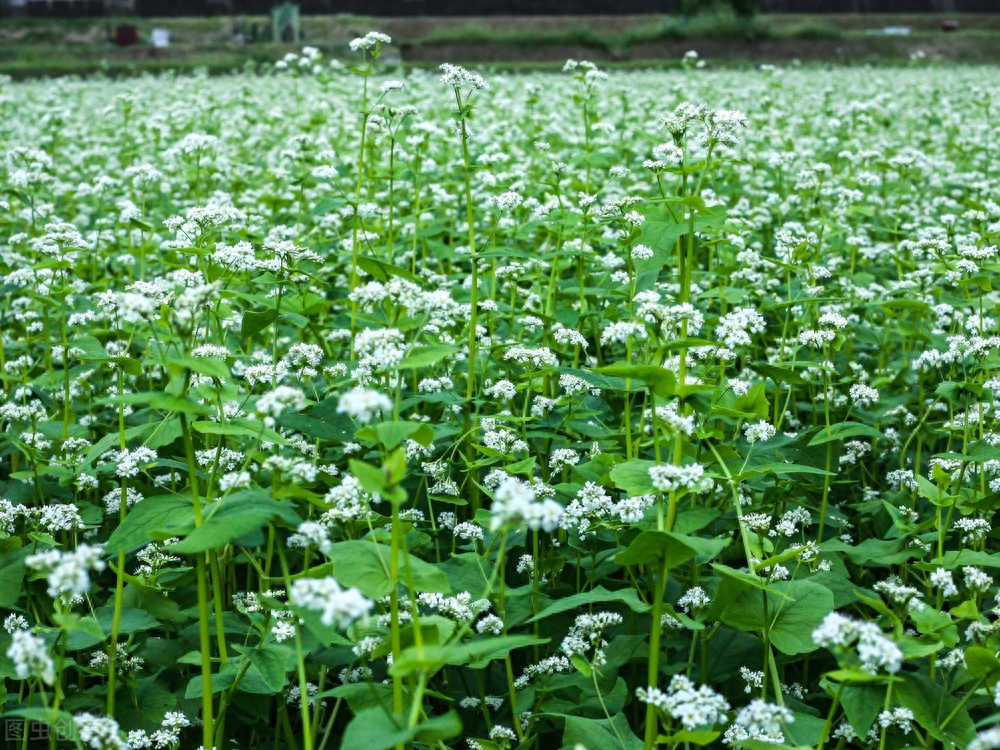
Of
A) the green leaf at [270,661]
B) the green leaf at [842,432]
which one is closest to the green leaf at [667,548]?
the green leaf at [270,661]

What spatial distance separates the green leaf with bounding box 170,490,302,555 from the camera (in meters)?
1.68

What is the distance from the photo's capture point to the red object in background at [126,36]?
32250 millimetres

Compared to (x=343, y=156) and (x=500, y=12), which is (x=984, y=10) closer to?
(x=500, y=12)

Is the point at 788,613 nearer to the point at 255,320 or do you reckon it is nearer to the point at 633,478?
the point at 633,478

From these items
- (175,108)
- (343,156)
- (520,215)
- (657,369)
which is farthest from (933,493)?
(175,108)

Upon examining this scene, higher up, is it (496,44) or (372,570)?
(496,44)

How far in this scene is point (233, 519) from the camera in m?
1.75

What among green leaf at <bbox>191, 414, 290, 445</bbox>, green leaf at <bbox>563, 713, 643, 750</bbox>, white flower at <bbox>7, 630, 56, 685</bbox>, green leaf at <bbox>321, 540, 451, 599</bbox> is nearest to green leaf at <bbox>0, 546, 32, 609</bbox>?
green leaf at <bbox>191, 414, 290, 445</bbox>

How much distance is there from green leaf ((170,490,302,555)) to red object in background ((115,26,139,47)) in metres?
35.0

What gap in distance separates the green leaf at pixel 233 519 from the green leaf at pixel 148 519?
0.44 feet

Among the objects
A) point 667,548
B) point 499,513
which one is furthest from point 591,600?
point 499,513

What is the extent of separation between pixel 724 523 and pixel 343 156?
529 cm

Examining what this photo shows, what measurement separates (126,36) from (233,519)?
117ft

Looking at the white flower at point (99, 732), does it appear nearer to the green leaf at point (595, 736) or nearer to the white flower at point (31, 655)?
the white flower at point (31, 655)
